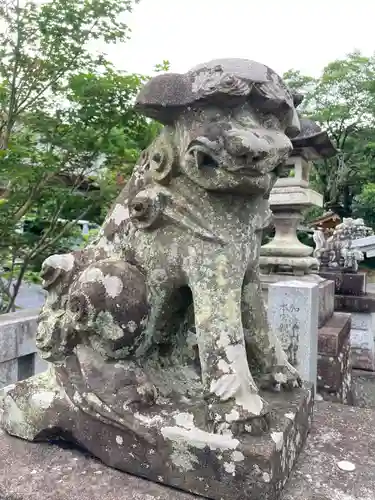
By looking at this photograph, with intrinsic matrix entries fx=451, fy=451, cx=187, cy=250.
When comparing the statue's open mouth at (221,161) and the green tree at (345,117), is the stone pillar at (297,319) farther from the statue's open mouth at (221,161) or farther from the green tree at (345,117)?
the green tree at (345,117)

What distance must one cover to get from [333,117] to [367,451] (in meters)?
15.3

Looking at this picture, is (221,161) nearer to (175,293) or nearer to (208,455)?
(175,293)

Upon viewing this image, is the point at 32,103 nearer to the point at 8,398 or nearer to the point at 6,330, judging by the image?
the point at 6,330

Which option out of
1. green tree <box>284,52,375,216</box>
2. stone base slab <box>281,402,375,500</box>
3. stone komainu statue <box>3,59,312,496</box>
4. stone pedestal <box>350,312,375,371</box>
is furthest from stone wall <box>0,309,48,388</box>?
green tree <box>284,52,375,216</box>

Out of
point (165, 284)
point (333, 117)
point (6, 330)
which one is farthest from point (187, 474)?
point (333, 117)

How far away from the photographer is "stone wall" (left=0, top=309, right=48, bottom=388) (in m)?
2.27

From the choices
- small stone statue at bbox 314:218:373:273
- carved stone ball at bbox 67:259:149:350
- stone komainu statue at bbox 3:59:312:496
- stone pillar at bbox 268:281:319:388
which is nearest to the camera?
stone komainu statue at bbox 3:59:312:496

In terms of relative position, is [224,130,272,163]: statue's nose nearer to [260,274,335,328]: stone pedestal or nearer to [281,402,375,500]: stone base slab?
[281,402,375,500]: stone base slab

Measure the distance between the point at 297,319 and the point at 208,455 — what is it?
1.49 metres

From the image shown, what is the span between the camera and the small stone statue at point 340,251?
5.38 m

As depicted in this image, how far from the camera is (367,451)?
1342 millimetres

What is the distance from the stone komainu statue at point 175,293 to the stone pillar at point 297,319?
3.44ft

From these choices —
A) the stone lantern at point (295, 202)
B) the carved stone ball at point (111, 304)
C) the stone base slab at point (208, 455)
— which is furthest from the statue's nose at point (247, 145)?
the stone lantern at point (295, 202)

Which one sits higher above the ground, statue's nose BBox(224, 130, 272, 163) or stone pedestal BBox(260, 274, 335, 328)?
statue's nose BBox(224, 130, 272, 163)
